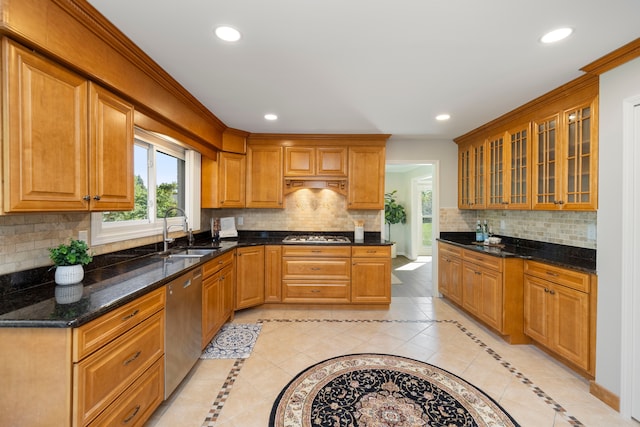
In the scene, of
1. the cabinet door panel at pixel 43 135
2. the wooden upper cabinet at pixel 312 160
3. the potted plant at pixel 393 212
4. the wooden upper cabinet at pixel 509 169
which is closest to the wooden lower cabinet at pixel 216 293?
the cabinet door panel at pixel 43 135

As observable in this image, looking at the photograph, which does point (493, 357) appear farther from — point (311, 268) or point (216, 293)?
point (216, 293)

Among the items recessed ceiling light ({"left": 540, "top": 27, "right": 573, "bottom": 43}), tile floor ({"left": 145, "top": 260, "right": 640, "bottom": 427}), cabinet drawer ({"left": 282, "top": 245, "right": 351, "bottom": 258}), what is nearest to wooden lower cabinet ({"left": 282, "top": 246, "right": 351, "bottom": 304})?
cabinet drawer ({"left": 282, "top": 245, "right": 351, "bottom": 258})

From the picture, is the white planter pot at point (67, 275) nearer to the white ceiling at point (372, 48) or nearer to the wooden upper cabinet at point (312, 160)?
the white ceiling at point (372, 48)

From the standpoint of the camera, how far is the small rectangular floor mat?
2566 mm

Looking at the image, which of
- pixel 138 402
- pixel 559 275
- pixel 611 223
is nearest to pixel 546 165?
pixel 611 223

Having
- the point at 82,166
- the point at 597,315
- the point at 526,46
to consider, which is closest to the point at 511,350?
the point at 597,315

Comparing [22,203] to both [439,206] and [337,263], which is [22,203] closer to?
[337,263]

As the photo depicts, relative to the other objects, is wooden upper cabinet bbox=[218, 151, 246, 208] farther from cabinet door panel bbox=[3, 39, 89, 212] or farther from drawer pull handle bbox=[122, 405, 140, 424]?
drawer pull handle bbox=[122, 405, 140, 424]

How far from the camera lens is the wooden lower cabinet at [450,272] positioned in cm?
362

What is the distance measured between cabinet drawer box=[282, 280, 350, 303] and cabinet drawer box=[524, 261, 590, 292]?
2007mm

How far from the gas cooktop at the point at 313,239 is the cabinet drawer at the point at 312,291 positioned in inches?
21.2

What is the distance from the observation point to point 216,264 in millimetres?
2787

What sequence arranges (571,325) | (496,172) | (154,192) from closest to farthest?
(571,325) → (154,192) → (496,172)

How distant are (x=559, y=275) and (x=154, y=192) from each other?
386 cm
